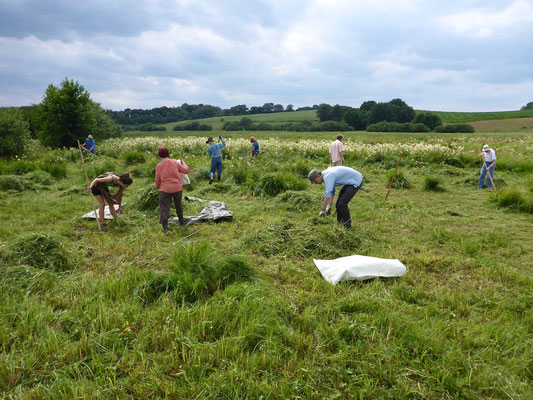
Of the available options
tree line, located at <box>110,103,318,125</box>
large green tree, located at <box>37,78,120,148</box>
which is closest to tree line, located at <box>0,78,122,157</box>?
large green tree, located at <box>37,78,120,148</box>

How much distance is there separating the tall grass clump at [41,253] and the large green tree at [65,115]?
86.7 ft

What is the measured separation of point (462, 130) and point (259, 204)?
4821 centimetres

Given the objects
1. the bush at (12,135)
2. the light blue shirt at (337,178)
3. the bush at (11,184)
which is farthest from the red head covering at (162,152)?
the bush at (12,135)

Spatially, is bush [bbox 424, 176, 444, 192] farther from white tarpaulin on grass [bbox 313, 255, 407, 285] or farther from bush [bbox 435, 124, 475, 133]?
bush [bbox 435, 124, 475, 133]

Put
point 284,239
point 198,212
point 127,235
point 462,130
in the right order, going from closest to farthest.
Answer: point 284,239, point 127,235, point 198,212, point 462,130

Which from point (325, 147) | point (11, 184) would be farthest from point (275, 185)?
point (325, 147)

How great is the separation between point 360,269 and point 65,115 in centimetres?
3042

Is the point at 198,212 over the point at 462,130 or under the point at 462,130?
under

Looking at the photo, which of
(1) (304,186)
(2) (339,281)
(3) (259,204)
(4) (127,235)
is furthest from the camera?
(1) (304,186)

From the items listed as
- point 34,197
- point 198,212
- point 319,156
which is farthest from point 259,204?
point 319,156

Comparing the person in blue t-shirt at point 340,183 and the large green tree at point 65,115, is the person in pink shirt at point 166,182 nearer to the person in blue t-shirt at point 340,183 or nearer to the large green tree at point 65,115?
the person in blue t-shirt at point 340,183

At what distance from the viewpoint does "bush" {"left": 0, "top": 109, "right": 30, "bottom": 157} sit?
16.0 m

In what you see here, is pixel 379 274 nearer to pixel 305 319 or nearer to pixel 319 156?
pixel 305 319

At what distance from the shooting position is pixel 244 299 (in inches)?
132
